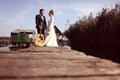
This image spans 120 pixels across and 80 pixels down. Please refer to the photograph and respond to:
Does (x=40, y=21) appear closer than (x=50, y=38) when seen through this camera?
Yes

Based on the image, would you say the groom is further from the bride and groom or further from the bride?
the bride

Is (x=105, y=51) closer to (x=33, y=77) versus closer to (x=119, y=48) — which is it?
(x=119, y=48)

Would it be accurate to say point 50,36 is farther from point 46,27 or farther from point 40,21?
point 40,21

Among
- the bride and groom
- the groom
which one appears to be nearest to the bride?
the bride and groom

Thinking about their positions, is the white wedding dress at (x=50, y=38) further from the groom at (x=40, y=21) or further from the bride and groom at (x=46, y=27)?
the groom at (x=40, y=21)

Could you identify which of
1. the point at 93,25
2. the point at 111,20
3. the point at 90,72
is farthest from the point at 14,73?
the point at 93,25

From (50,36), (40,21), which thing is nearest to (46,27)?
(50,36)

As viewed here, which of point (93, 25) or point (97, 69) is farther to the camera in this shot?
point (93, 25)

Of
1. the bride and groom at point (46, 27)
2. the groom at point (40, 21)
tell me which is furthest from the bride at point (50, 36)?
the groom at point (40, 21)

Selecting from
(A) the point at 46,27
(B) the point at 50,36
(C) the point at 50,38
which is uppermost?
(A) the point at 46,27

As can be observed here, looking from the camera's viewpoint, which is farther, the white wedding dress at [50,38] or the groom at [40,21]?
the white wedding dress at [50,38]

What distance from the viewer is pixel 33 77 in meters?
2.17

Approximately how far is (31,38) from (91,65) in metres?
44.5

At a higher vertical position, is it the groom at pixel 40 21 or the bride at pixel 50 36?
the groom at pixel 40 21
